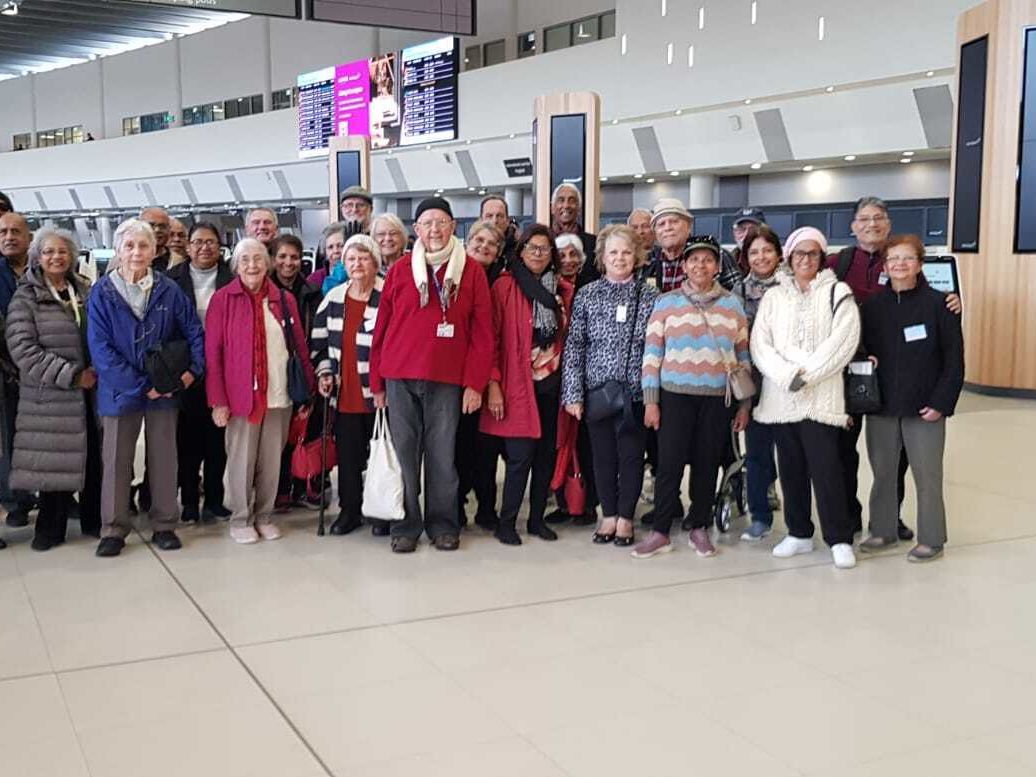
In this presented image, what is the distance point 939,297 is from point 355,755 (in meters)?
3.35

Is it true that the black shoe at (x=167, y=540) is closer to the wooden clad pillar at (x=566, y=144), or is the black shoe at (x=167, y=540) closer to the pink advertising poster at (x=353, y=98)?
the wooden clad pillar at (x=566, y=144)

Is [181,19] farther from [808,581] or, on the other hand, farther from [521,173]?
[808,581]

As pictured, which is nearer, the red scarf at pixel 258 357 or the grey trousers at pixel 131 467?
the grey trousers at pixel 131 467

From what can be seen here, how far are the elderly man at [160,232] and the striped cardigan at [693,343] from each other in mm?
2702

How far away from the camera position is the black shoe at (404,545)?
494 centimetres

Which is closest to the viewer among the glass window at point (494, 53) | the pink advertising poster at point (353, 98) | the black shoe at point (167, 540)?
the black shoe at point (167, 540)

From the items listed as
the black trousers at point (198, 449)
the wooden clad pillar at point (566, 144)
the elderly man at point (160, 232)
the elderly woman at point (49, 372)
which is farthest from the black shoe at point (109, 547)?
the wooden clad pillar at point (566, 144)

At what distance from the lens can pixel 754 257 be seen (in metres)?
5.19

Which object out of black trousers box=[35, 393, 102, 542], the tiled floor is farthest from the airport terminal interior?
black trousers box=[35, 393, 102, 542]

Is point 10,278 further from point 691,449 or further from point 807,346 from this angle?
point 807,346

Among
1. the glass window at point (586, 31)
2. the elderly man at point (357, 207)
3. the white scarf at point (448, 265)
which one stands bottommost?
the white scarf at point (448, 265)

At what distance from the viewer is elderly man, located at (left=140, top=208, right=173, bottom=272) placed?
568cm

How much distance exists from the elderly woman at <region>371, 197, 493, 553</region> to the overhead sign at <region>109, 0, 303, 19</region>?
530 cm

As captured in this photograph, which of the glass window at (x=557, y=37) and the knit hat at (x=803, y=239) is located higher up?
the glass window at (x=557, y=37)
